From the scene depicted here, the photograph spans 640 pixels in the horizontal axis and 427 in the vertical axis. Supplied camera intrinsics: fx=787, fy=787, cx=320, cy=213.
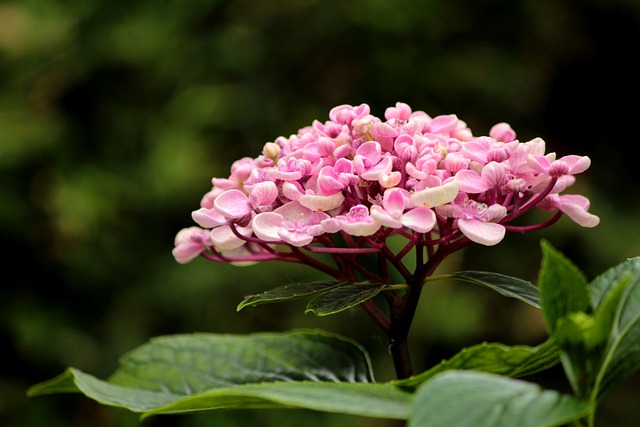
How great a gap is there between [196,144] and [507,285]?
1.55 metres

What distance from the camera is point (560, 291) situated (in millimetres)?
579

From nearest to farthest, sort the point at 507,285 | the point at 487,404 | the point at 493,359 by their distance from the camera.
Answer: the point at 487,404
the point at 493,359
the point at 507,285

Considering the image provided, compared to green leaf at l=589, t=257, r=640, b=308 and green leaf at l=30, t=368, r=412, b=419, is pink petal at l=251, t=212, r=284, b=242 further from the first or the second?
green leaf at l=589, t=257, r=640, b=308

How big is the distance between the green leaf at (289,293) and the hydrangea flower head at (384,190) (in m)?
0.02

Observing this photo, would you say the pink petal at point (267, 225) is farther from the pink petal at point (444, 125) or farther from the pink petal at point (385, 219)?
the pink petal at point (444, 125)

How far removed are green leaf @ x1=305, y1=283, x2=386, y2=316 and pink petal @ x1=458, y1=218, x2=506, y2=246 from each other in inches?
3.4

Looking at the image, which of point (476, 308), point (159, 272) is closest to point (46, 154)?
point (159, 272)

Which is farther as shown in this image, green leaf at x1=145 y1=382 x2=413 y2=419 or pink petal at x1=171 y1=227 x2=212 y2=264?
pink petal at x1=171 y1=227 x2=212 y2=264

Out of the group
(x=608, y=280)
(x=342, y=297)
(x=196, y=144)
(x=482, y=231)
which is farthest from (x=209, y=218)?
(x=196, y=144)

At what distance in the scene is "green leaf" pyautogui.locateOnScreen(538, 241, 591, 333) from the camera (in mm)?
571

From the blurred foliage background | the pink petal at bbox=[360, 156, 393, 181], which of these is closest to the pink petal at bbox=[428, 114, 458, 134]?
the pink petal at bbox=[360, 156, 393, 181]

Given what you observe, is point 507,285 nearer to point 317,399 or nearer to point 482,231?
point 482,231

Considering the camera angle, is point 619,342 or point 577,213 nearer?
point 619,342

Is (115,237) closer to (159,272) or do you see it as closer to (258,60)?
(159,272)
